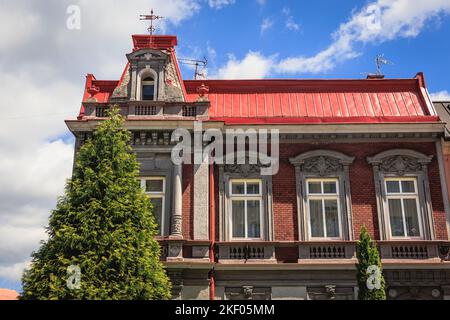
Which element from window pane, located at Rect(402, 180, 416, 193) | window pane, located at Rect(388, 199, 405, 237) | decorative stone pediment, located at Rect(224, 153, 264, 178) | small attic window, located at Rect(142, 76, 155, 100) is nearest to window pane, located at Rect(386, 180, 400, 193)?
window pane, located at Rect(402, 180, 416, 193)

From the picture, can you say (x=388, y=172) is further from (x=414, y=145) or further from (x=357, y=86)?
(x=357, y=86)

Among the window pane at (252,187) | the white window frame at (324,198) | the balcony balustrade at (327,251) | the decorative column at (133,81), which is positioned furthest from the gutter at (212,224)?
the decorative column at (133,81)

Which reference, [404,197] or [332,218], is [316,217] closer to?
[332,218]

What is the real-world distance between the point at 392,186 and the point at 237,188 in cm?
515

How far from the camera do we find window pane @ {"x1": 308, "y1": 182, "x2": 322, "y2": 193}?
17.0 metres

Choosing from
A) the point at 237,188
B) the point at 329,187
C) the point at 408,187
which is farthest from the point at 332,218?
the point at 237,188

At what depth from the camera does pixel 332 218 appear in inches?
659

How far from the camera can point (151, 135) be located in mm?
16922

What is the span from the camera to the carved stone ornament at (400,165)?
17.1 metres

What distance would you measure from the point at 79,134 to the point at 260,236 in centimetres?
686

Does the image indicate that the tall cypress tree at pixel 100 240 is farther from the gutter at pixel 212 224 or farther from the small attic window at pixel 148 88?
the small attic window at pixel 148 88

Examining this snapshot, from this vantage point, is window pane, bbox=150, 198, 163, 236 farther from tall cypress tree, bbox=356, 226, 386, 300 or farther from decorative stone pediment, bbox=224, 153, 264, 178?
Result: tall cypress tree, bbox=356, 226, 386, 300

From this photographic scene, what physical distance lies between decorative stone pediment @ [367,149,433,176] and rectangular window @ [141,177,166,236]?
22.7 ft

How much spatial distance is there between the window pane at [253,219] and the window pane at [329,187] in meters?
2.30
